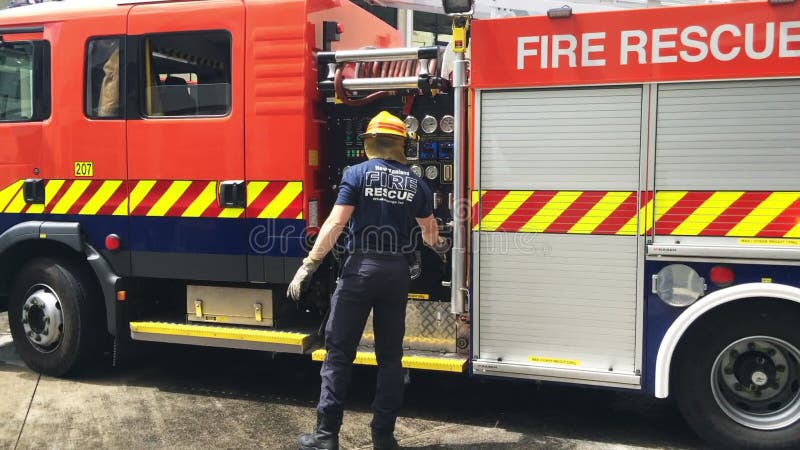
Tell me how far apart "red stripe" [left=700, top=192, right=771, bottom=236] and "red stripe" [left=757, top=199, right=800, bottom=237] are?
0.13m

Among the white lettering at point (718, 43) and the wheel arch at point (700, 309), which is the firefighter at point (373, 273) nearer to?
the wheel arch at point (700, 309)

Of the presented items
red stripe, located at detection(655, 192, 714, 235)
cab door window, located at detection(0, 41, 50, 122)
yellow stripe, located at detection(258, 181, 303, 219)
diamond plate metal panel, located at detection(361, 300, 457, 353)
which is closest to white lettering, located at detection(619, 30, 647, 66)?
red stripe, located at detection(655, 192, 714, 235)

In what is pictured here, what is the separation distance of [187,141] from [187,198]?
1.31 ft

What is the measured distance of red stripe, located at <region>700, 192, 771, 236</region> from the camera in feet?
12.8

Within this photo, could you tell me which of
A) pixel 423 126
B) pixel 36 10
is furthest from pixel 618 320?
pixel 36 10

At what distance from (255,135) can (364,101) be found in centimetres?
77

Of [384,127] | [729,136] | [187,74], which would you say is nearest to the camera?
[729,136]

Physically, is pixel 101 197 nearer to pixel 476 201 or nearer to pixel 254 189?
pixel 254 189

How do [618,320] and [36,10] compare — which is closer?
[618,320]

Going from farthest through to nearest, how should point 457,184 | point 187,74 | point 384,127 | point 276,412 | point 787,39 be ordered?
point 187,74
point 276,412
point 457,184
point 384,127
point 787,39

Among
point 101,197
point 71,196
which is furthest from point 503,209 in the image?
point 71,196

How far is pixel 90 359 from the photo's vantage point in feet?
17.8

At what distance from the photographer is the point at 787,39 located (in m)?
3.80

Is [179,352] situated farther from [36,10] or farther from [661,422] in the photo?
[661,422]
